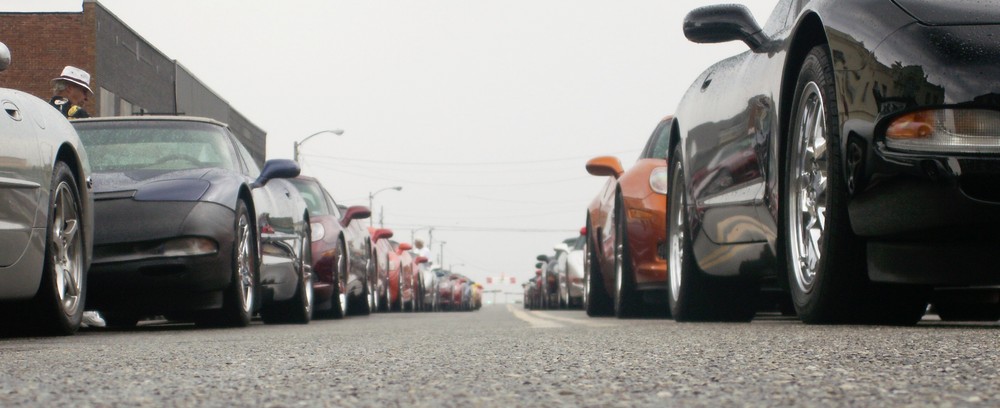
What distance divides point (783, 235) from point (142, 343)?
2645mm

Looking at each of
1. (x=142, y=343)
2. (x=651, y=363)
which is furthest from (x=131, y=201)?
(x=651, y=363)

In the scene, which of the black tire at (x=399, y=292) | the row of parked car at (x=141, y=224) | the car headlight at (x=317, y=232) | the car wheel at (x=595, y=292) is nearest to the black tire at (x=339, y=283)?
the car headlight at (x=317, y=232)

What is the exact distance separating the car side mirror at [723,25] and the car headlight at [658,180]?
113 inches

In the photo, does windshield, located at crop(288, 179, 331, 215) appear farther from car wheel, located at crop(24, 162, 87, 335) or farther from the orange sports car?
car wheel, located at crop(24, 162, 87, 335)

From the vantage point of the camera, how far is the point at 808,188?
5484 millimetres

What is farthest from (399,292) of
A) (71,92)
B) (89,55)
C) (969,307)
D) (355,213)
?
(969,307)

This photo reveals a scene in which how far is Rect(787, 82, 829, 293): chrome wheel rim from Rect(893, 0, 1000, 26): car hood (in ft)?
1.75

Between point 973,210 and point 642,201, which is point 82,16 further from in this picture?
point 973,210

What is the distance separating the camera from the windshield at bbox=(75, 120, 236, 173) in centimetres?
841

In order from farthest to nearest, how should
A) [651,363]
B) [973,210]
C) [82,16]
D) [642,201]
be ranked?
[82,16] < [642,201] < [973,210] < [651,363]

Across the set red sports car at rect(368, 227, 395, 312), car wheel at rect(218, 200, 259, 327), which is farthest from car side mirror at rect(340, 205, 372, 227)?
car wheel at rect(218, 200, 259, 327)

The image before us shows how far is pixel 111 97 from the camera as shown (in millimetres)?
35500

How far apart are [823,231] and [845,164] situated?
12.8 inches

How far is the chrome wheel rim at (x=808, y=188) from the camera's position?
5.30 m
